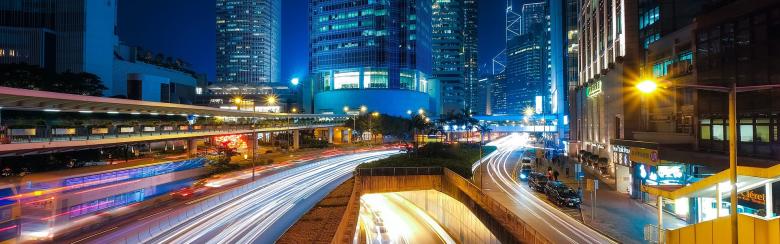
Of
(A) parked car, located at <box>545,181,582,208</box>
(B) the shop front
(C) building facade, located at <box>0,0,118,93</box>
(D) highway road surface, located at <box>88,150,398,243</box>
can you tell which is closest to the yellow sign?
(B) the shop front

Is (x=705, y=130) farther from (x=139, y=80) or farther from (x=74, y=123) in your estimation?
(x=139, y=80)

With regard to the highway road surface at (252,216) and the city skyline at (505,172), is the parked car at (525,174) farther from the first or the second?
the highway road surface at (252,216)

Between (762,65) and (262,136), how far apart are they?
115798 mm

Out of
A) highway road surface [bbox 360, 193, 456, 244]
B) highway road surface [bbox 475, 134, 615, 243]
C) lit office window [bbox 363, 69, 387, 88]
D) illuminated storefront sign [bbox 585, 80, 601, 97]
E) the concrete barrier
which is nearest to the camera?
the concrete barrier

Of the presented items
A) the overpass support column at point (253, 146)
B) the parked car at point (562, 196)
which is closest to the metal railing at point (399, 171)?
the overpass support column at point (253, 146)

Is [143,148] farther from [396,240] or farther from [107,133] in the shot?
[396,240]

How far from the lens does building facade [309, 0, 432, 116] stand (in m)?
150

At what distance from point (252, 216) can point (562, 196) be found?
21563 mm

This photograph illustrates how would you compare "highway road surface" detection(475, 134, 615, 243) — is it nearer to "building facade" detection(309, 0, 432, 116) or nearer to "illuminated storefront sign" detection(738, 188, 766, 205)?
"illuminated storefront sign" detection(738, 188, 766, 205)

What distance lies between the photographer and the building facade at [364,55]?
14988cm

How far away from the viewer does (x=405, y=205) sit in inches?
1909

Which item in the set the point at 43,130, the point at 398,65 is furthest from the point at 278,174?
the point at 398,65

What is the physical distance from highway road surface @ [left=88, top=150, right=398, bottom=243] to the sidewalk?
60.0ft

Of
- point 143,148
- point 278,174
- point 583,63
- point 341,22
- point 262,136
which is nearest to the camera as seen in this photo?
point 278,174
